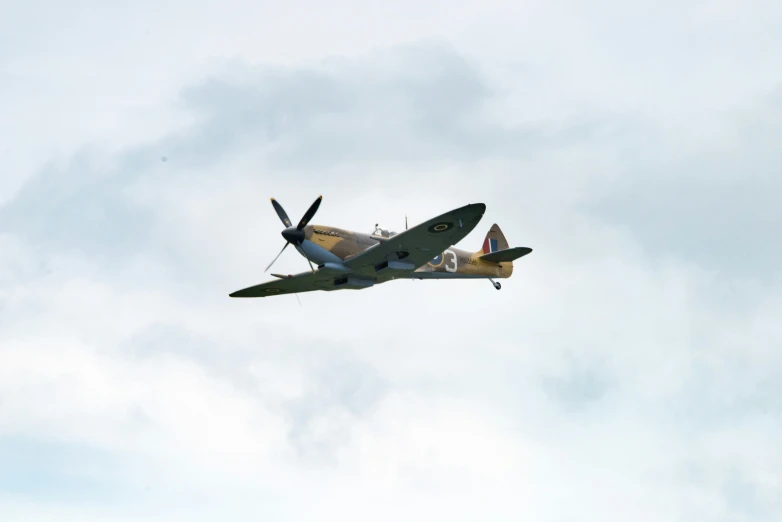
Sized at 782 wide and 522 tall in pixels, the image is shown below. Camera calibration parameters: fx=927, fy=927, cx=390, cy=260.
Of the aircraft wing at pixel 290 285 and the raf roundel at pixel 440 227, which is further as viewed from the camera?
the aircraft wing at pixel 290 285

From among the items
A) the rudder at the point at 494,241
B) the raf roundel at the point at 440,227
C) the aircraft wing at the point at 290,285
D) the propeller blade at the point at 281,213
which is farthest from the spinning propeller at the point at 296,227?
the rudder at the point at 494,241

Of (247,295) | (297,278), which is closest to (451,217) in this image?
(297,278)

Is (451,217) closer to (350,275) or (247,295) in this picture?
(350,275)

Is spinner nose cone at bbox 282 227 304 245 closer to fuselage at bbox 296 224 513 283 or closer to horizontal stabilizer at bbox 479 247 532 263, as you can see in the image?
fuselage at bbox 296 224 513 283

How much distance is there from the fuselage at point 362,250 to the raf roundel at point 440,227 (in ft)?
7.73

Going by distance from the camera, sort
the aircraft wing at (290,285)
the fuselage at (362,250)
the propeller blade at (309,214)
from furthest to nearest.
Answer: the aircraft wing at (290,285), the fuselage at (362,250), the propeller blade at (309,214)

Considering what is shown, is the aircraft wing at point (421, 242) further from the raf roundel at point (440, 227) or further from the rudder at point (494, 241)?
the rudder at point (494, 241)

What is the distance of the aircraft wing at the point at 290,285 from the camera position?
44719mm

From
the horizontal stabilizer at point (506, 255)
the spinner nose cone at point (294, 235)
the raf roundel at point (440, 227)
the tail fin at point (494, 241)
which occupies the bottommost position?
the raf roundel at point (440, 227)

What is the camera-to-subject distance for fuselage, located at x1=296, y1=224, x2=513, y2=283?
42.2 metres

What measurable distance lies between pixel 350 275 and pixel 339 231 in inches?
92.4

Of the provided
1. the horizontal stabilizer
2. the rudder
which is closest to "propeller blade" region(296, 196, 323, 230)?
the horizontal stabilizer

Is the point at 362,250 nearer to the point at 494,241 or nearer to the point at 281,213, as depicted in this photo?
the point at 281,213

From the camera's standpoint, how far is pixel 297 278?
45469 mm
